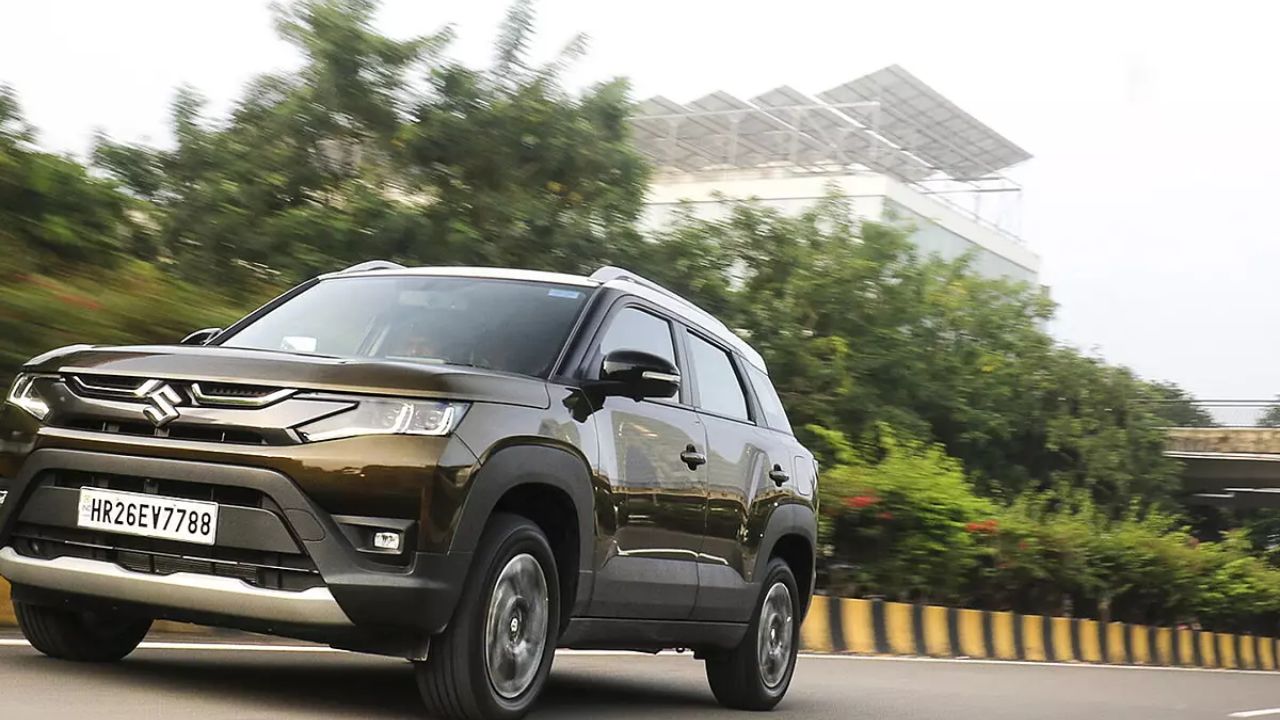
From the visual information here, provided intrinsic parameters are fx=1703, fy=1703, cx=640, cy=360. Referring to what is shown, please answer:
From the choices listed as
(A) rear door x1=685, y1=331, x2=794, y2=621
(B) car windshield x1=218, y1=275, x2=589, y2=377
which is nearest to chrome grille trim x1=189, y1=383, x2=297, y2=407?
(B) car windshield x1=218, y1=275, x2=589, y2=377

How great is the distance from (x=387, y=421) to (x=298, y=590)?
1.98 feet

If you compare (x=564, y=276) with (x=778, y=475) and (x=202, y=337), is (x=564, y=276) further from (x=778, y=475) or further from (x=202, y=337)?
(x=778, y=475)

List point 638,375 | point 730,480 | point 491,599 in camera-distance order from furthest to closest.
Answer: point 730,480 → point 638,375 → point 491,599

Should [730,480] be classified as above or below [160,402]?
below

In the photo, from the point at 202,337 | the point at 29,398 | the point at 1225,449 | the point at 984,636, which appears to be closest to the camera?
the point at 29,398

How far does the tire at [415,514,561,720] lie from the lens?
5.60 metres

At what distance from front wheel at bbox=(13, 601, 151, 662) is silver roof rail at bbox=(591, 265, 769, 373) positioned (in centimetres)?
228

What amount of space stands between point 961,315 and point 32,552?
3306cm

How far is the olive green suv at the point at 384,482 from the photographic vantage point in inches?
211

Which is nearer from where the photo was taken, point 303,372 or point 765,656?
point 303,372

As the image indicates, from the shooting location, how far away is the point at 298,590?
17.7 feet

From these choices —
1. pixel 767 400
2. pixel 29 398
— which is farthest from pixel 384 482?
pixel 767 400

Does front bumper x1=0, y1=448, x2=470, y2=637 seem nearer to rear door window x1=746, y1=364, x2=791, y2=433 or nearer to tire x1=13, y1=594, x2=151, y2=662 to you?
tire x1=13, y1=594, x2=151, y2=662

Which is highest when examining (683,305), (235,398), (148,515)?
(683,305)
